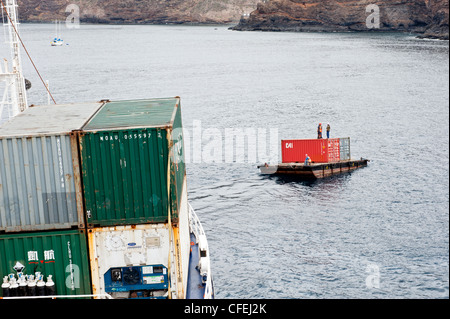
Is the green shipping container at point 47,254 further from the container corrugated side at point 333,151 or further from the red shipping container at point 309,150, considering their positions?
the container corrugated side at point 333,151

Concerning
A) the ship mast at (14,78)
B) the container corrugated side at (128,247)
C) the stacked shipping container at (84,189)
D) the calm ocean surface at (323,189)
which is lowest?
the calm ocean surface at (323,189)

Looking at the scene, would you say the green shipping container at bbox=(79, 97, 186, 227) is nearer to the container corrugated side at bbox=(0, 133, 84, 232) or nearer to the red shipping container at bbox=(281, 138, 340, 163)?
the container corrugated side at bbox=(0, 133, 84, 232)

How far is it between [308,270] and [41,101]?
2936 inches

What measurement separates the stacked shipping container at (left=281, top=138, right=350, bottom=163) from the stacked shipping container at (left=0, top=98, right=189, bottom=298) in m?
45.3

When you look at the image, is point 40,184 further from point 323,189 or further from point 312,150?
point 312,150

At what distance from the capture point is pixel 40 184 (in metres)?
20.6

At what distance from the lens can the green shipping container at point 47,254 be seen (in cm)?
2056

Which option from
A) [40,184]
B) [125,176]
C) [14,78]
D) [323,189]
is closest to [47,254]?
[40,184]

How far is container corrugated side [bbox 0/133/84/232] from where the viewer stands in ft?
67.1

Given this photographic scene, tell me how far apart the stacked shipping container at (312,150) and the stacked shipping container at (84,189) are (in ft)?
149

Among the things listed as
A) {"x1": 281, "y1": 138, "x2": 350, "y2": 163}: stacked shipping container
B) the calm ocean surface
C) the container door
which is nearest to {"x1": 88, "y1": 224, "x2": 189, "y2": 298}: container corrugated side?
the calm ocean surface

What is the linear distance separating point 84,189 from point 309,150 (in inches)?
1885

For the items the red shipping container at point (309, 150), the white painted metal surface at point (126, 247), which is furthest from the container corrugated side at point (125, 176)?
the red shipping container at point (309, 150)
